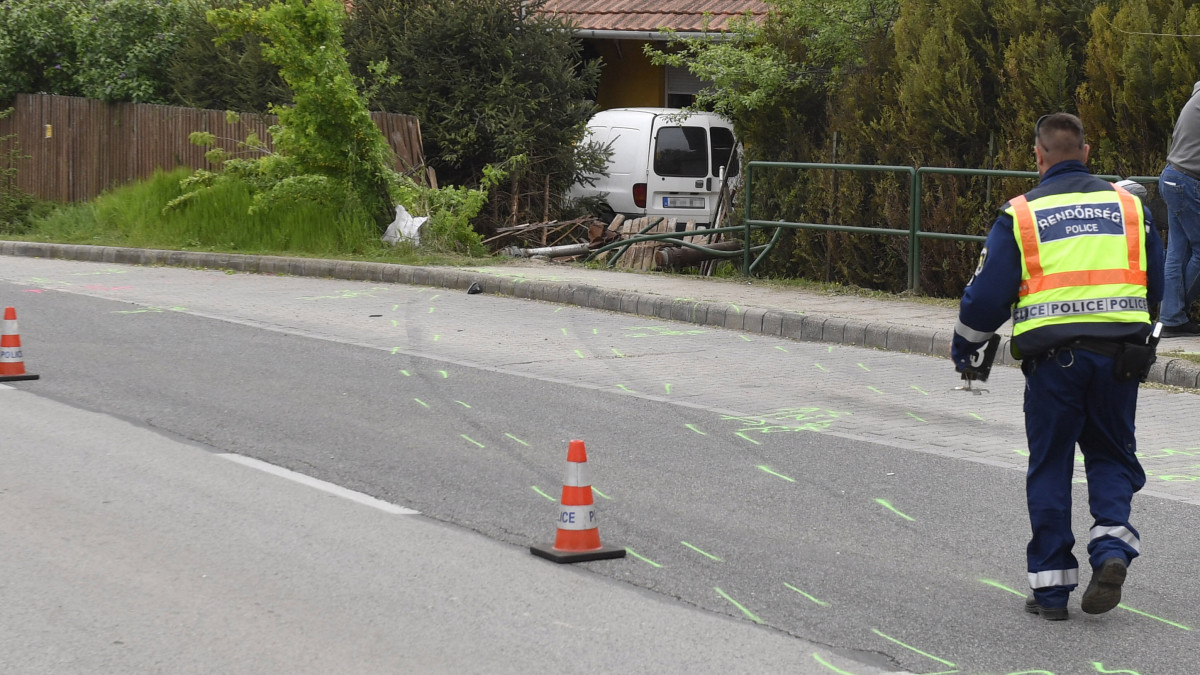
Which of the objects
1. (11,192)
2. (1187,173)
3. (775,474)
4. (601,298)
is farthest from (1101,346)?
(11,192)

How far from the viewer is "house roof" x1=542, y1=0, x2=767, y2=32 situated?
22016 mm

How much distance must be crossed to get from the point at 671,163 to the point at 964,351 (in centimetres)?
1370

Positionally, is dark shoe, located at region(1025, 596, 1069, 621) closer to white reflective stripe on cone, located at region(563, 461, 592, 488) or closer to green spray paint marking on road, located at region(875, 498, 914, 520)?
green spray paint marking on road, located at region(875, 498, 914, 520)

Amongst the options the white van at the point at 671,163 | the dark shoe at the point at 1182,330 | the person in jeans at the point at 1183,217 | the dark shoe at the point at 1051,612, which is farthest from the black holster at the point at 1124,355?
the white van at the point at 671,163

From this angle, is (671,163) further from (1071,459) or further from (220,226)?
(1071,459)

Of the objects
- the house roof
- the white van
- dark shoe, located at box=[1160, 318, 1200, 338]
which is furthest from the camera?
the house roof

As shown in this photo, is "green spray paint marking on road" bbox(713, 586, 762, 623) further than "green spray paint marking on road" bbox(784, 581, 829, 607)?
No

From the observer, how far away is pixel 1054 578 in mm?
5195

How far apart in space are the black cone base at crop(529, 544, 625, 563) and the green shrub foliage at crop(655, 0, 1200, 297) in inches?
323

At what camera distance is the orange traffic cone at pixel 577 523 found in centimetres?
583

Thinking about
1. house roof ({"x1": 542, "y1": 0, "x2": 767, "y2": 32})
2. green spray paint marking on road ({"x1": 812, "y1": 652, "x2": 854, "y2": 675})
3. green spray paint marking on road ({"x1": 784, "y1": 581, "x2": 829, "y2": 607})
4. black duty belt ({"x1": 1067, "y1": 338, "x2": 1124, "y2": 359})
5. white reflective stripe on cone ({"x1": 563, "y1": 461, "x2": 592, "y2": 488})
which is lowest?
green spray paint marking on road ({"x1": 812, "y1": 652, "x2": 854, "y2": 675})

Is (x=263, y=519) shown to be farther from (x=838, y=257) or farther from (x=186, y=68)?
(x=186, y=68)

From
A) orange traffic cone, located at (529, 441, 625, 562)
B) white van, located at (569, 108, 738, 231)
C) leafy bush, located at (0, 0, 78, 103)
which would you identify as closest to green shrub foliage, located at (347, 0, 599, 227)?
white van, located at (569, 108, 738, 231)

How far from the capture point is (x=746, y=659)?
15.8 feet
